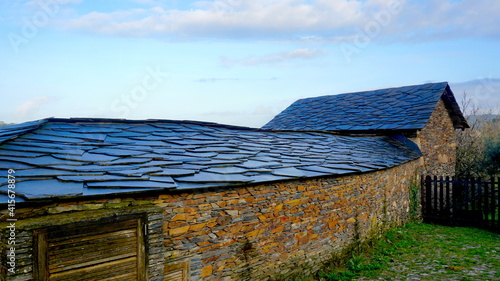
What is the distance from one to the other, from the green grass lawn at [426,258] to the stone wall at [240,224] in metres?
0.46

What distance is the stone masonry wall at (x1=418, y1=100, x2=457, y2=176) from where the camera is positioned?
1309 cm

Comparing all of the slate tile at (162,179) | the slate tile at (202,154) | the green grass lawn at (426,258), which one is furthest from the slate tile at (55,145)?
the green grass lawn at (426,258)

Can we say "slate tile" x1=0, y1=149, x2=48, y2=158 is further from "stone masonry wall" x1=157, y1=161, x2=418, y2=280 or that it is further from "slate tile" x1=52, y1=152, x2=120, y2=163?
"stone masonry wall" x1=157, y1=161, x2=418, y2=280

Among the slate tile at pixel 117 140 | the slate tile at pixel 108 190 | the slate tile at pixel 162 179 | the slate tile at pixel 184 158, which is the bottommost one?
the slate tile at pixel 108 190

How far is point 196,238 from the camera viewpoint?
461 centimetres

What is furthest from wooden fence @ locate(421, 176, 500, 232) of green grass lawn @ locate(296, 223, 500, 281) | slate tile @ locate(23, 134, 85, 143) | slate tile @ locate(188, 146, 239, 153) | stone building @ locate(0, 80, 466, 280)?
slate tile @ locate(23, 134, 85, 143)

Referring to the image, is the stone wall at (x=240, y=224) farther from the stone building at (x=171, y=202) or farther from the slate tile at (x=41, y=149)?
the slate tile at (x=41, y=149)

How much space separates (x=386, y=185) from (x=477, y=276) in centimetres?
305

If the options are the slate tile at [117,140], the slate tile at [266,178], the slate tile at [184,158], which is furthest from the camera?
the slate tile at [117,140]

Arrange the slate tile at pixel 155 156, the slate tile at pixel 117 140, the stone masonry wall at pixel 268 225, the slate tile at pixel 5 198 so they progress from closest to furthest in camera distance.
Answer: the slate tile at pixel 5 198, the stone masonry wall at pixel 268 225, the slate tile at pixel 155 156, the slate tile at pixel 117 140

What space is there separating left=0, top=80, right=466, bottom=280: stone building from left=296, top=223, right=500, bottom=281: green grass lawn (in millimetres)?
432

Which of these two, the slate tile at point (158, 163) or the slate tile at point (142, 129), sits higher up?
the slate tile at point (142, 129)

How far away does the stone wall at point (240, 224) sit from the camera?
378cm

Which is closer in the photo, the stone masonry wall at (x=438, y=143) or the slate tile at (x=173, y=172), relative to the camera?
the slate tile at (x=173, y=172)
